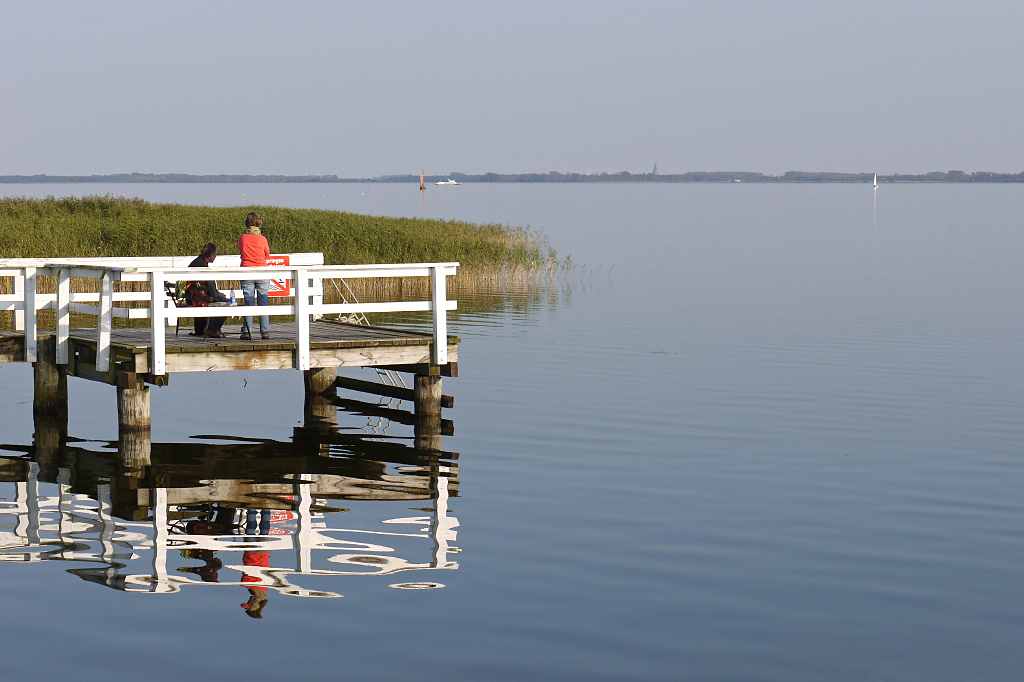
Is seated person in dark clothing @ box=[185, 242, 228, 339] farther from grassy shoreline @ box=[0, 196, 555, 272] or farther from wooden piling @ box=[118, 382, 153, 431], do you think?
grassy shoreline @ box=[0, 196, 555, 272]

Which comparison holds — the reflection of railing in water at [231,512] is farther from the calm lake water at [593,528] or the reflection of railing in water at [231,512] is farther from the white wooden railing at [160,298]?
the white wooden railing at [160,298]

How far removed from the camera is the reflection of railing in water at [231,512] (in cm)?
1105

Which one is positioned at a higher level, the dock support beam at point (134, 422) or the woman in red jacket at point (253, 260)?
the woman in red jacket at point (253, 260)

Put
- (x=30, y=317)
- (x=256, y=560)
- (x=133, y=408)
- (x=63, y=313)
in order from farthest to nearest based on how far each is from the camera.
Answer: (x=30, y=317)
(x=63, y=313)
(x=133, y=408)
(x=256, y=560)

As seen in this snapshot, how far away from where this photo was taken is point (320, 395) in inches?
770

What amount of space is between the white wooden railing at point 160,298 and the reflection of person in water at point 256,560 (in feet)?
10.4

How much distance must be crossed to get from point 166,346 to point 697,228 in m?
68.8

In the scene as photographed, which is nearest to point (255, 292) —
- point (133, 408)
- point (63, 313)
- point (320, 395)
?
point (133, 408)

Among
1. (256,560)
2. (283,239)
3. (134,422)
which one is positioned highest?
(283,239)

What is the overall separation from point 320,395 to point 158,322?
4747 mm

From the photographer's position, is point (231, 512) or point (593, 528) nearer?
point (593, 528)

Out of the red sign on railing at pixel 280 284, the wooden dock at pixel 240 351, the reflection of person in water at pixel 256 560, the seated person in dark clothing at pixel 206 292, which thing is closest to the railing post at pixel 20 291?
the wooden dock at pixel 240 351

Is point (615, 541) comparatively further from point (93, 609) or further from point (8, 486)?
point (8, 486)

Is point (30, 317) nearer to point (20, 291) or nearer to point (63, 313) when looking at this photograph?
point (63, 313)
